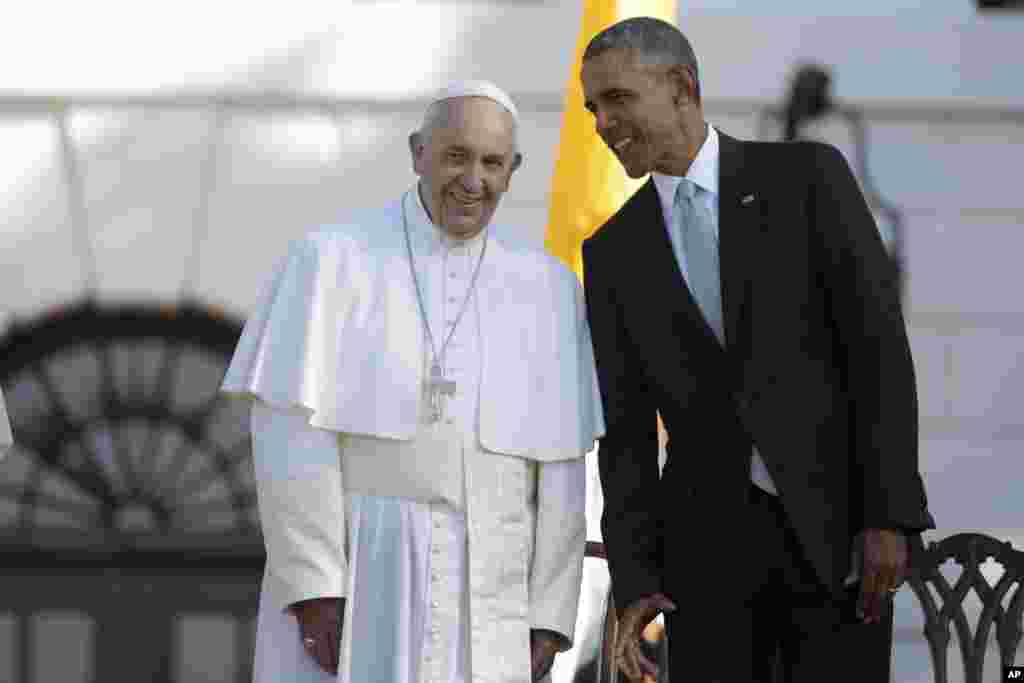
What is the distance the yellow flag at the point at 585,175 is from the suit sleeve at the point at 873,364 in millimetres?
2132

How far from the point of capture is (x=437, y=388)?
4.01 m

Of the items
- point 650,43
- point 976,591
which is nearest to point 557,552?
point 650,43

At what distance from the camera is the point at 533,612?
13.1 ft

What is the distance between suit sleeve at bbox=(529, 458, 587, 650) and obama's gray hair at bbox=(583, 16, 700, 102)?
67 centimetres

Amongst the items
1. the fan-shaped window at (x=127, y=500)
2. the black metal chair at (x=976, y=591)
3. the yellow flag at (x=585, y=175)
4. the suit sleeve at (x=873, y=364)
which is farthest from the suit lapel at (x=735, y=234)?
the fan-shaped window at (x=127, y=500)

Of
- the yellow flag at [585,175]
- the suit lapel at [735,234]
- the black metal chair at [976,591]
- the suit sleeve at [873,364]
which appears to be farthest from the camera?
the yellow flag at [585,175]

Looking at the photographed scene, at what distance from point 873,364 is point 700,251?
1.17ft

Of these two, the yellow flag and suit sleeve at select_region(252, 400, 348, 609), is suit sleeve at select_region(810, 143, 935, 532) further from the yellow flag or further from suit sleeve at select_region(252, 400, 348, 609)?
the yellow flag

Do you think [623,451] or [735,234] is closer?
[735,234]

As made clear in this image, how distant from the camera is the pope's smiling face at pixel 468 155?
3.94 m

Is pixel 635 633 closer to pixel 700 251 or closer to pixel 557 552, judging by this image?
pixel 557 552

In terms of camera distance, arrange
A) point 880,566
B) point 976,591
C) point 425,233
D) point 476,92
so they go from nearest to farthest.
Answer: point 880,566, point 476,92, point 425,233, point 976,591

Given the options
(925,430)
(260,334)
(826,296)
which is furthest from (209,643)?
(826,296)

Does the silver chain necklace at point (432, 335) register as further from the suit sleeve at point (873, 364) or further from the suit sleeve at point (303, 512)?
the suit sleeve at point (873, 364)
